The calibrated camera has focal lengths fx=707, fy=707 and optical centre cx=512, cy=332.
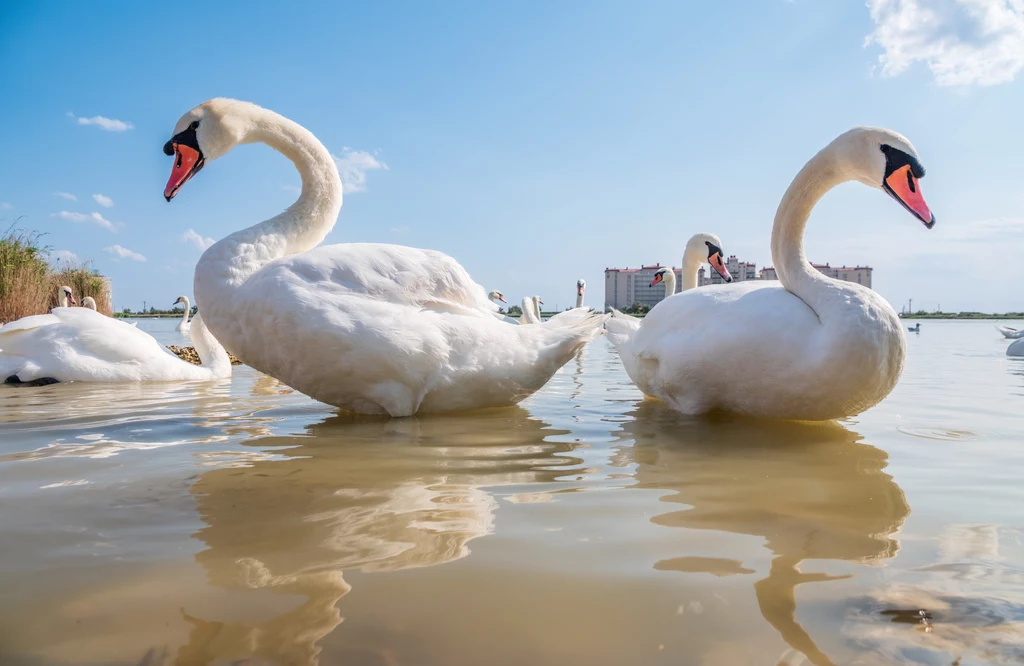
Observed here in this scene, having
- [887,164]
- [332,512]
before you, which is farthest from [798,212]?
[332,512]

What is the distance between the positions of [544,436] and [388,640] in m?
2.60

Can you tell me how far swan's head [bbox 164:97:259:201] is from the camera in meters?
4.90

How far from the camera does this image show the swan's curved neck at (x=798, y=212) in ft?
14.6

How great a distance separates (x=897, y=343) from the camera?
12.9 feet

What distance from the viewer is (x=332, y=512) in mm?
2371

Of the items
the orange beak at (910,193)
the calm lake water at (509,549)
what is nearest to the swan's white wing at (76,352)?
the calm lake water at (509,549)

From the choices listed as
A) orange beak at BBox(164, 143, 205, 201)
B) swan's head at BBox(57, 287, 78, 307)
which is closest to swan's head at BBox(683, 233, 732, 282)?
orange beak at BBox(164, 143, 205, 201)

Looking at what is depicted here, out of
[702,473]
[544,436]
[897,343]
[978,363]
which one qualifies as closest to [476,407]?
[544,436]

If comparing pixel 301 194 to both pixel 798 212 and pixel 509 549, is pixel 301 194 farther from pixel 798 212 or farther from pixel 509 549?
pixel 509 549

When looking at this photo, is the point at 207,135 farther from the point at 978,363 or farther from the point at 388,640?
the point at 978,363

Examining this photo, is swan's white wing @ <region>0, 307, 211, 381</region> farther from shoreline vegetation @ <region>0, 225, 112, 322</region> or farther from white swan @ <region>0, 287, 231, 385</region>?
shoreline vegetation @ <region>0, 225, 112, 322</region>

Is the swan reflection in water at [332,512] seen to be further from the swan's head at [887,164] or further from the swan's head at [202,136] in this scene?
the swan's head at [887,164]

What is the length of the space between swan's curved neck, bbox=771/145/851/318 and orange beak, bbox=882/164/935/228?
43 cm

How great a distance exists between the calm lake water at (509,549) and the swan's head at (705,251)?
4612 millimetres
